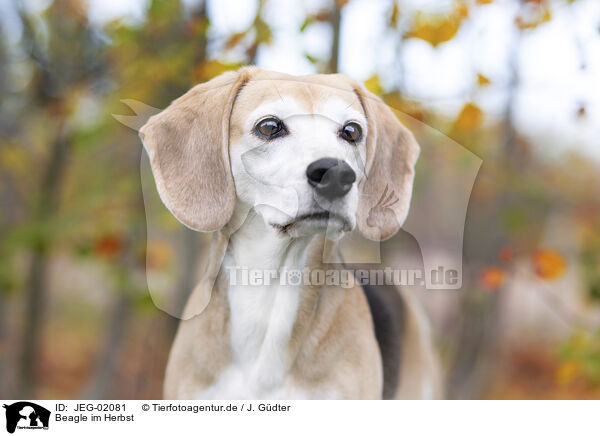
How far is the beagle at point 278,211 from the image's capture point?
1360mm

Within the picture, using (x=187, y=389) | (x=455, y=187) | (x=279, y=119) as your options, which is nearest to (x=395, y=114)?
(x=279, y=119)

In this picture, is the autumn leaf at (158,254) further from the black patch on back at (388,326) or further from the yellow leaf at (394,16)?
the yellow leaf at (394,16)

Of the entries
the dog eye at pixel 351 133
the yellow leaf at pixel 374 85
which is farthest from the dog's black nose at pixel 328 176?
the yellow leaf at pixel 374 85

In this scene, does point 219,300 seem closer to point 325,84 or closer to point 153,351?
point 325,84

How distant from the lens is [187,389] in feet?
5.02

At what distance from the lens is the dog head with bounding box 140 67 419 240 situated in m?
1.33

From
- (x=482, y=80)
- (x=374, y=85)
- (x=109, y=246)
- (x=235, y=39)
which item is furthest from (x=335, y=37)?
(x=109, y=246)

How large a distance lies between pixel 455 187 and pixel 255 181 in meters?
0.92

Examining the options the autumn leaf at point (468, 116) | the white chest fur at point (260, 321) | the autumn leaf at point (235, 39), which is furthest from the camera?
the autumn leaf at point (468, 116)

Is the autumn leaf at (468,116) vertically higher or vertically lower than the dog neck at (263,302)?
higher

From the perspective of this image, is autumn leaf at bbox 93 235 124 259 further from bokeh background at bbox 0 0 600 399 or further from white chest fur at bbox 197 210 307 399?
white chest fur at bbox 197 210 307 399

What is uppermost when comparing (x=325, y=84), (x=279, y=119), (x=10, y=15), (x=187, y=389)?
(x=10, y=15)
